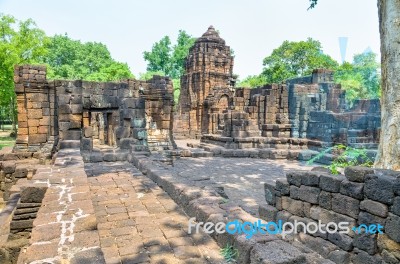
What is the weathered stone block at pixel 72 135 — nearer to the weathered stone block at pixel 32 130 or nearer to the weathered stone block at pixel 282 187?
the weathered stone block at pixel 32 130

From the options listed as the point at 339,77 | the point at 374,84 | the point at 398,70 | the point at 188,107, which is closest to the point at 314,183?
the point at 398,70

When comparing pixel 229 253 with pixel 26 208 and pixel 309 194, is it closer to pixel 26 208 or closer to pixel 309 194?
pixel 309 194

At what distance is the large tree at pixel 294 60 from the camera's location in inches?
1438

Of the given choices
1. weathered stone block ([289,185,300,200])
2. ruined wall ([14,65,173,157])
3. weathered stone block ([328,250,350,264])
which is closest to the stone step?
ruined wall ([14,65,173,157])

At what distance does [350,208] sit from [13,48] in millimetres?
28399

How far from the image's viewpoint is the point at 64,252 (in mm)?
2564

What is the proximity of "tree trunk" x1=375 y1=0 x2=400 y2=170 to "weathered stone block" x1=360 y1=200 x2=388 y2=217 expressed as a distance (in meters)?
2.16

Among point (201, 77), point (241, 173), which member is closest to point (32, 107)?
point (241, 173)

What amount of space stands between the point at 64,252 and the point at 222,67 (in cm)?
2435

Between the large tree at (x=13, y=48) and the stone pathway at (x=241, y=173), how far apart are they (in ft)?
68.4

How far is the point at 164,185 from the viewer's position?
18.0 feet

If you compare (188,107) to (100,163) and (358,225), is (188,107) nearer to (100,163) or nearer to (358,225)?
(100,163)

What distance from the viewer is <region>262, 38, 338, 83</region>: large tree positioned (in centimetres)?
3653

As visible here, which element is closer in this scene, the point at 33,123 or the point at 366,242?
the point at 366,242
